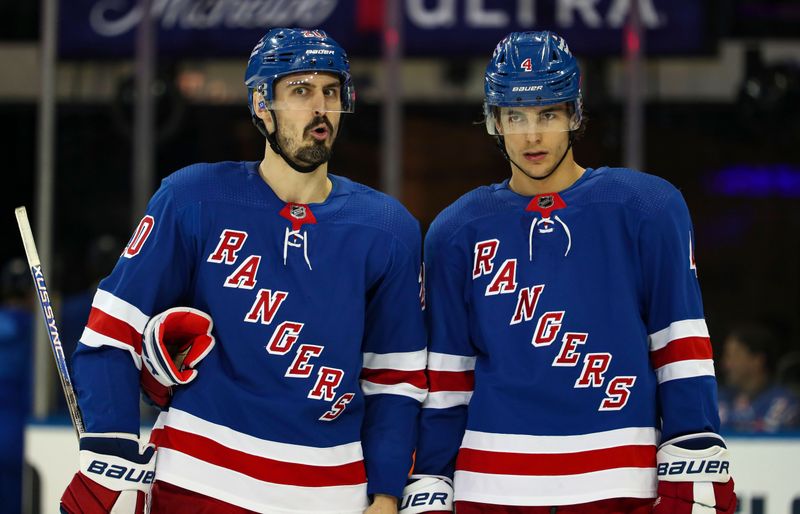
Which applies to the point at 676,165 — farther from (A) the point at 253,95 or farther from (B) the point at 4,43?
(A) the point at 253,95

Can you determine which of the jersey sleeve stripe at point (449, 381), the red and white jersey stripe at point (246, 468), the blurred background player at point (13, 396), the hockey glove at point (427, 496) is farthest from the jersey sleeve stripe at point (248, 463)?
the blurred background player at point (13, 396)

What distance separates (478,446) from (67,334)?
2947 millimetres

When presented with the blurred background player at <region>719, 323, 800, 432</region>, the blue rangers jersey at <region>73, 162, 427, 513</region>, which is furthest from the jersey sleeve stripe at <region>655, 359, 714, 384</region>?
the blurred background player at <region>719, 323, 800, 432</region>

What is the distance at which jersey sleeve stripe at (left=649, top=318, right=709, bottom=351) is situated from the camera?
2.25 m

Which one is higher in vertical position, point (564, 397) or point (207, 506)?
point (564, 397)

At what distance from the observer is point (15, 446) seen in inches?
195

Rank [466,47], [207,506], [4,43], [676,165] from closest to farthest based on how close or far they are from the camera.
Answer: [207,506] < [466,47] < [4,43] < [676,165]

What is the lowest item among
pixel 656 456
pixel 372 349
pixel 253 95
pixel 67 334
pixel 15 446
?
pixel 15 446

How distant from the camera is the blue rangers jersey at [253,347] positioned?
7.29 feet

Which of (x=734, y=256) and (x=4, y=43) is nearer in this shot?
(x=4, y=43)

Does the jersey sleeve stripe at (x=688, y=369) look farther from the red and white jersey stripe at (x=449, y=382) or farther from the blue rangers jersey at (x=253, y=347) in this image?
the blue rangers jersey at (x=253, y=347)

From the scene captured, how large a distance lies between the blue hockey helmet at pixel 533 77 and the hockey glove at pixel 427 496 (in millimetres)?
606

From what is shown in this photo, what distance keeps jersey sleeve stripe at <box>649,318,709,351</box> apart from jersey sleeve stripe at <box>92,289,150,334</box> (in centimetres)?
84

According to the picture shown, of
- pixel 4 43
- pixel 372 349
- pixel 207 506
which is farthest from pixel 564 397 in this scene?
pixel 4 43
